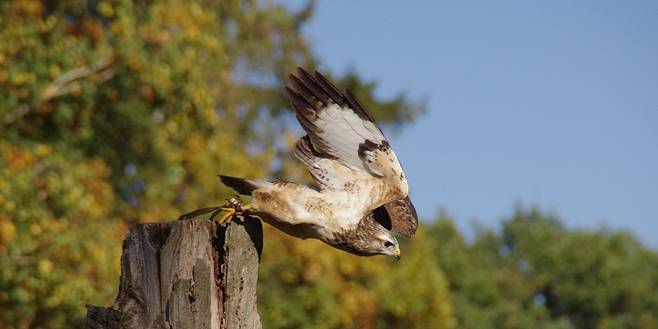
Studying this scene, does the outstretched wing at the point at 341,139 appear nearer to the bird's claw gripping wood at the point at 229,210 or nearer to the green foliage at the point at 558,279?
the bird's claw gripping wood at the point at 229,210

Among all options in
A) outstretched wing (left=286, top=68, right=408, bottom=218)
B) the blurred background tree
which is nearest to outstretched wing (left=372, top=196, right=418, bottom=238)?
outstretched wing (left=286, top=68, right=408, bottom=218)

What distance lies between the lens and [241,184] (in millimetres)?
6320

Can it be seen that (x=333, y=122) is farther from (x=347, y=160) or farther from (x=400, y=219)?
(x=400, y=219)

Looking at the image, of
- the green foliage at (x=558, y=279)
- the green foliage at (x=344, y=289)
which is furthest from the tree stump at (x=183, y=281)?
the green foliage at (x=558, y=279)

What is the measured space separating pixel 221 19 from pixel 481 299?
17.1 metres

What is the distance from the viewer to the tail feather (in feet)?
20.5

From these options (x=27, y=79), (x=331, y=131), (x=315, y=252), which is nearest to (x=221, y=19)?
(x=315, y=252)

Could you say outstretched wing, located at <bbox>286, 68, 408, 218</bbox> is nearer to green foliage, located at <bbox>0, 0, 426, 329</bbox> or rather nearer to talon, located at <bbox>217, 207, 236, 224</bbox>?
talon, located at <bbox>217, 207, 236, 224</bbox>

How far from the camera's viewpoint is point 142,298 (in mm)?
5387

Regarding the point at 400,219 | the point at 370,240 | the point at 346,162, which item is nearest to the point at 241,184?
the point at 346,162

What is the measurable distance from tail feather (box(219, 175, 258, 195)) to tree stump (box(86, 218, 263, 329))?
2.15 feet

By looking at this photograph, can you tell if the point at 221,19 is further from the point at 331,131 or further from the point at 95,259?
the point at 331,131

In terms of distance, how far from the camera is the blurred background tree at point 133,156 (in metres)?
13.1

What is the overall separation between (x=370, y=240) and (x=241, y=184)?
0.78 m
